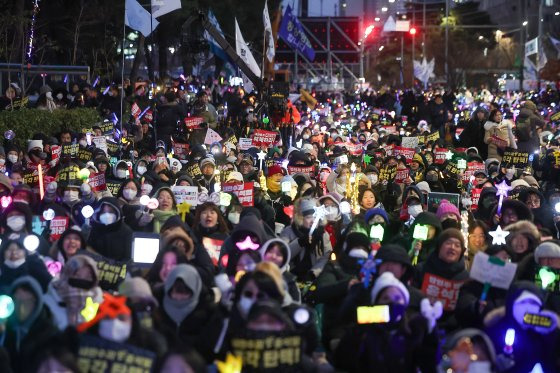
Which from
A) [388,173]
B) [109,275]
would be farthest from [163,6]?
[109,275]

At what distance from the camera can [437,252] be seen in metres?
9.65

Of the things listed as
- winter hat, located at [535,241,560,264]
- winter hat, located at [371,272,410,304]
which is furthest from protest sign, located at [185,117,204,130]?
winter hat, located at [371,272,410,304]

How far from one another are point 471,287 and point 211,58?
5114cm

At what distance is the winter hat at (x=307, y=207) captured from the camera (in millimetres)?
11828

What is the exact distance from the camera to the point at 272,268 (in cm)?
805

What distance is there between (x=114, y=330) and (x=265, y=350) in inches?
35.5

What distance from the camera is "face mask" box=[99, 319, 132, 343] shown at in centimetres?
704

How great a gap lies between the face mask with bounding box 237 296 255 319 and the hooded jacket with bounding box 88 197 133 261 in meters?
3.68

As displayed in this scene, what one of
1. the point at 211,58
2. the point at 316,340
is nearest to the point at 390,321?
the point at 316,340

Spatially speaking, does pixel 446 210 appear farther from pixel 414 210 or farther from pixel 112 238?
pixel 112 238

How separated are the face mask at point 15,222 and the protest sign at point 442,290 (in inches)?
148

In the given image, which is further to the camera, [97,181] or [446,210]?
[97,181]

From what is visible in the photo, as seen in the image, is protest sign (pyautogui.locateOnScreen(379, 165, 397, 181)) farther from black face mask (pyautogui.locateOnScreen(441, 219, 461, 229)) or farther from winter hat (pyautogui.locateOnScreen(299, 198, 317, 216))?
winter hat (pyautogui.locateOnScreen(299, 198, 317, 216))

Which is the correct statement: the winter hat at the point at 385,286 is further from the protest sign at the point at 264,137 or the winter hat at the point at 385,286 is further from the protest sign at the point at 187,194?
the protest sign at the point at 264,137
